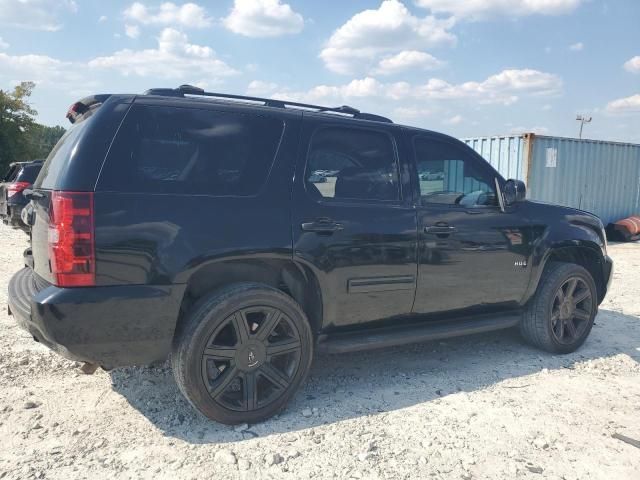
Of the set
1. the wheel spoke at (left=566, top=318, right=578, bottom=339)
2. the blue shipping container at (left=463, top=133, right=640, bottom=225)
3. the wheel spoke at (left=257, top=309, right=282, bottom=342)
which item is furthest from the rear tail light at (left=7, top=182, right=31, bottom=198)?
the blue shipping container at (left=463, top=133, right=640, bottom=225)

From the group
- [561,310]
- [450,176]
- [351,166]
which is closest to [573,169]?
[561,310]

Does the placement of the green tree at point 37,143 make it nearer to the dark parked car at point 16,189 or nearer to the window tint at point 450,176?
the dark parked car at point 16,189

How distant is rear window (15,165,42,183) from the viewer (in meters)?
7.61

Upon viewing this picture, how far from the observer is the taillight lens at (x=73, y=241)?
265 centimetres

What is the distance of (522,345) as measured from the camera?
4941 mm

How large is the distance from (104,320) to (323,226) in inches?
55.4

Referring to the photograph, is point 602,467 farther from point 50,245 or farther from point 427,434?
point 50,245

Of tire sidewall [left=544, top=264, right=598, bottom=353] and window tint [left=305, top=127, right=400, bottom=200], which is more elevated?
window tint [left=305, top=127, right=400, bottom=200]

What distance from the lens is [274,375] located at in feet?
10.7

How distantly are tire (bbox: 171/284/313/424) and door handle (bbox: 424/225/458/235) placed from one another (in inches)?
46.2

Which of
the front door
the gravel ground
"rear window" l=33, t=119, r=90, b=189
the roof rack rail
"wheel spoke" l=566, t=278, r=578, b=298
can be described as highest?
the roof rack rail

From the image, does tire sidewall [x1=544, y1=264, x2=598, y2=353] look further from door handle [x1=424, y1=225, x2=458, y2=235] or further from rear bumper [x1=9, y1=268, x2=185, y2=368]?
rear bumper [x1=9, y1=268, x2=185, y2=368]

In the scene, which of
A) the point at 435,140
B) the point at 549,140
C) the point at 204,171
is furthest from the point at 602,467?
the point at 549,140

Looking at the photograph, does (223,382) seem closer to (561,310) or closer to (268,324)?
(268,324)
